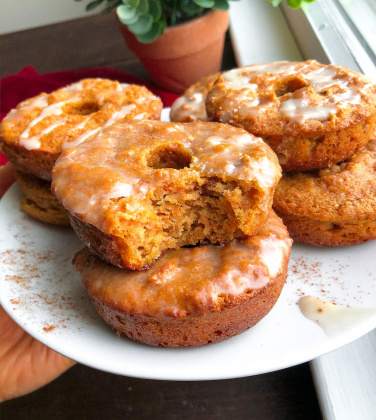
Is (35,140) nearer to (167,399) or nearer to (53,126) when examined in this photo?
(53,126)

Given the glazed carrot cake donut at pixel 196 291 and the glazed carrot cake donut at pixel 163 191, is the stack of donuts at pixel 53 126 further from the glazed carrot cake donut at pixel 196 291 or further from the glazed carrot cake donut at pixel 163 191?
the glazed carrot cake donut at pixel 196 291

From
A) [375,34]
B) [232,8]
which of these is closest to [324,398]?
[375,34]

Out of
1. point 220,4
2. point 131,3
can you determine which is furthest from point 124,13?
point 220,4

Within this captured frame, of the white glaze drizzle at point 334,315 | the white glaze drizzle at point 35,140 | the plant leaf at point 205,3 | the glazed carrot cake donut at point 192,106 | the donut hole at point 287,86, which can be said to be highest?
the plant leaf at point 205,3

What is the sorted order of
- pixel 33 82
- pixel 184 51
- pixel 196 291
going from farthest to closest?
1. pixel 33 82
2. pixel 184 51
3. pixel 196 291

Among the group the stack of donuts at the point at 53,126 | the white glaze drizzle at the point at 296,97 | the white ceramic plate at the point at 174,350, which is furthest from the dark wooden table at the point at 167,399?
the white glaze drizzle at the point at 296,97
